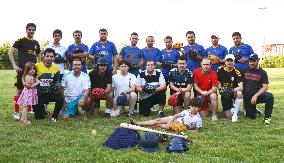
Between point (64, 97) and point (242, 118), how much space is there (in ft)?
13.7

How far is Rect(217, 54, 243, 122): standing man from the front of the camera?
30.9ft

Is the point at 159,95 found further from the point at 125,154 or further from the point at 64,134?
the point at 125,154

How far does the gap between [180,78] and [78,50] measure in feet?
8.44

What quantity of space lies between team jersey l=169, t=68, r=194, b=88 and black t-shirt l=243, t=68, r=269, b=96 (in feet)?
4.18

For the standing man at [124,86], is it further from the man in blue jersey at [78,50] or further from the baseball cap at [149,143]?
the baseball cap at [149,143]

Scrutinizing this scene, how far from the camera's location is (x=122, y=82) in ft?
32.2

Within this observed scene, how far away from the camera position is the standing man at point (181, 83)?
9.52 m

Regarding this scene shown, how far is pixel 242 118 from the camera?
9.48 m

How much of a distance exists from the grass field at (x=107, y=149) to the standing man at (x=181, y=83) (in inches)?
34.3

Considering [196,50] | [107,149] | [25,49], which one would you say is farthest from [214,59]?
[107,149]

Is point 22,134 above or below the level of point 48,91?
below

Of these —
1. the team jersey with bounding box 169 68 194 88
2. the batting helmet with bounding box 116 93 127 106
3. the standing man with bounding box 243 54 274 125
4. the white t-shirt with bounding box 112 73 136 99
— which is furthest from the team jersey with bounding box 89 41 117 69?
the standing man with bounding box 243 54 274 125

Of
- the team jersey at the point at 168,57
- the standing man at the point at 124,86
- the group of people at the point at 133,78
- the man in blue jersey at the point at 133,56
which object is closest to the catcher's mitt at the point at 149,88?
the group of people at the point at 133,78

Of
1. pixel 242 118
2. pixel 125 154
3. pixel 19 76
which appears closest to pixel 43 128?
pixel 19 76
